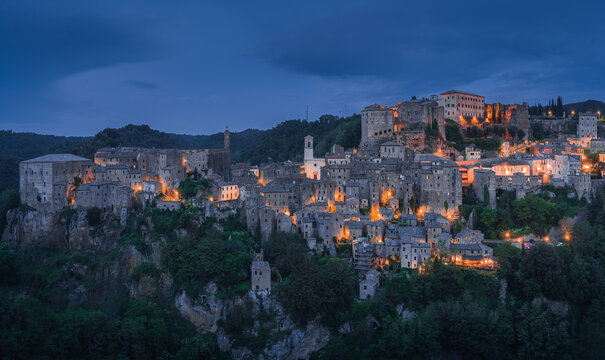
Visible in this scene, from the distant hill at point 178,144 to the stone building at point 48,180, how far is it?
41.1 feet

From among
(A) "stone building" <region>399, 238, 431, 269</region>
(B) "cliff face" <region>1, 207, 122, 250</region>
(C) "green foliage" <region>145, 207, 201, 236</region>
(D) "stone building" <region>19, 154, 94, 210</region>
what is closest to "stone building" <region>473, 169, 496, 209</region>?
(A) "stone building" <region>399, 238, 431, 269</region>

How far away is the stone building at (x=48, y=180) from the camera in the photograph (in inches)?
1864

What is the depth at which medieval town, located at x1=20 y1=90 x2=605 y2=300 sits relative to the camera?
130 ft

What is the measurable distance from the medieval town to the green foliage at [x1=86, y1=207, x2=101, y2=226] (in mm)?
774

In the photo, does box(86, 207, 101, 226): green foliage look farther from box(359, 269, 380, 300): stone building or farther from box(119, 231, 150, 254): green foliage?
box(359, 269, 380, 300): stone building

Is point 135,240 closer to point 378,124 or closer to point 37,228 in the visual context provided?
point 37,228

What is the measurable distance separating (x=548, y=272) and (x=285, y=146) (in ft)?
179

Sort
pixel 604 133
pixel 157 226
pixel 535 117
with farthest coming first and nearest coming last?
1. pixel 535 117
2. pixel 604 133
3. pixel 157 226

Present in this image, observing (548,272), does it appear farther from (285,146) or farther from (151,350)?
(285,146)

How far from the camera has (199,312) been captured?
1531 inches

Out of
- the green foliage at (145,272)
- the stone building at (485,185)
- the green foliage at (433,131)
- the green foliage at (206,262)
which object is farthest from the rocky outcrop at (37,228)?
the green foliage at (433,131)

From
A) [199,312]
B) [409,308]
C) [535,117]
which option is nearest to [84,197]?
[199,312]

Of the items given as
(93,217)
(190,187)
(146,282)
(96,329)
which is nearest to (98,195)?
(93,217)

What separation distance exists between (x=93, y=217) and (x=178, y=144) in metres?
42.2
